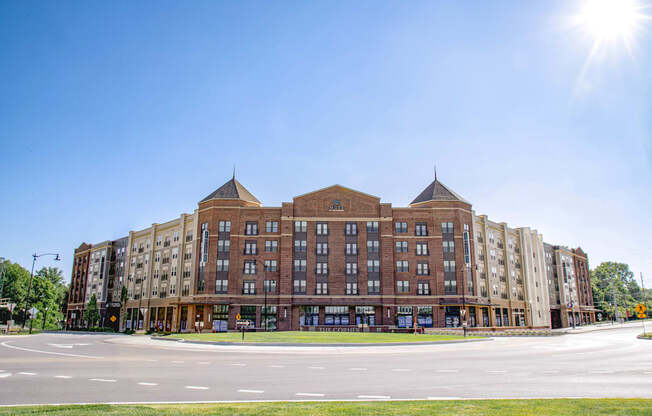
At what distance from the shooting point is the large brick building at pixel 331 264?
71.2m

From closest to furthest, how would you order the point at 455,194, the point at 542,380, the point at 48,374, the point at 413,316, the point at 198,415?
the point at 198,415 → the point at 542,380 → the point at 48,374 → the point at 413,316 → the point at 455,194

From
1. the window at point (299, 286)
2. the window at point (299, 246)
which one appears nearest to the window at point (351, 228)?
the window at point (299, 246)

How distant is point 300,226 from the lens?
245 feet

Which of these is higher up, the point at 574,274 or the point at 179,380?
the point at 574,274

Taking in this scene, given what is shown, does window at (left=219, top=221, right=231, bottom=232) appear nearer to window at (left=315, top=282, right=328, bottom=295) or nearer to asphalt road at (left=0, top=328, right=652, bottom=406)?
window at (left=315, top=282, right=328, bottom=295)

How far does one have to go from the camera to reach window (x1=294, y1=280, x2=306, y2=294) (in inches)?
2852

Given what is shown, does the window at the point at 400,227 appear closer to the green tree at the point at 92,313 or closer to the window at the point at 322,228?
the window at the point at 322,228

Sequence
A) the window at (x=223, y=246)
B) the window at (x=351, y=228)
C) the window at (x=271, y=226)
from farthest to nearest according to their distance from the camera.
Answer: the window at (x=271, y=226)
the window at (x=351, y=228)
the window at (x=223, y=246)

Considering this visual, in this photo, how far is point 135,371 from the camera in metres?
17.7

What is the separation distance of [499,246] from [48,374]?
7996cm

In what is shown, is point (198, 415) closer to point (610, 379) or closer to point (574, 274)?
point (610, 379)

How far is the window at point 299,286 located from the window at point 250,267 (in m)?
6.99

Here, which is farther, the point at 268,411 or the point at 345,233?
the point at 345,233

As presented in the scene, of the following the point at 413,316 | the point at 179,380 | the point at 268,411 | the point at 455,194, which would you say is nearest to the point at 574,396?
the point at 268,411
